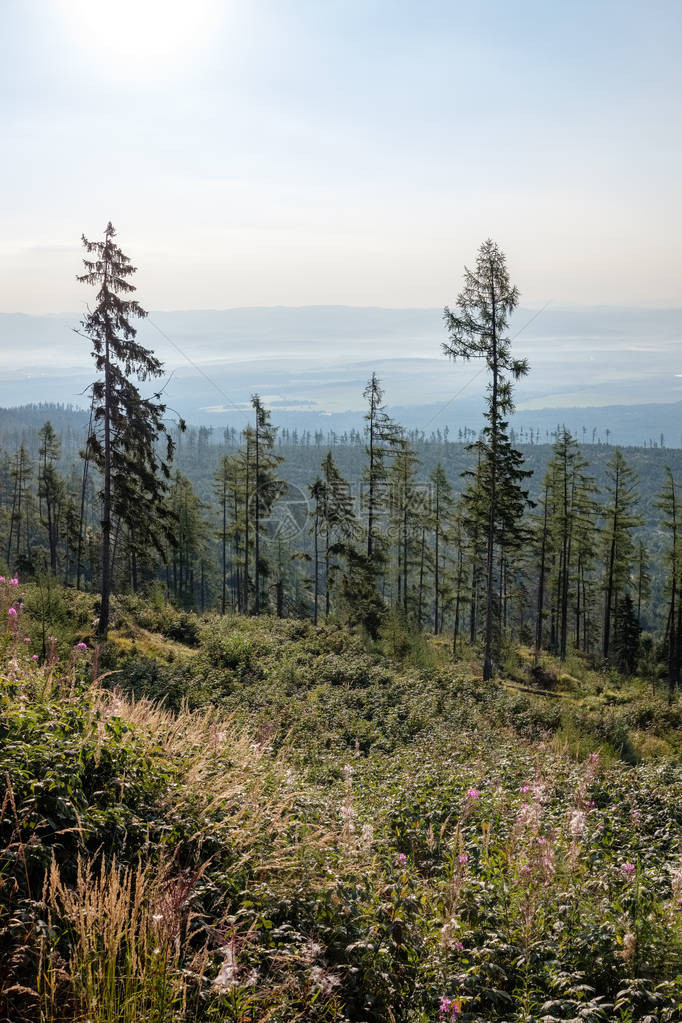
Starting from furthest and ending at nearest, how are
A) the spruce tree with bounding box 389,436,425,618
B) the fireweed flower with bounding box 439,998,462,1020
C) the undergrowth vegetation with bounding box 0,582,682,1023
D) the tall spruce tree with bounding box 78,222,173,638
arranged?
the spruce tree with bounding box 389,436,425,618 → the tall spruce tree with bounding box 78,222,173,638 → the fireweed flower with bounding box 439,998,462,1020 → the undergrowth vegetation with bounding box 0,582,682,1023

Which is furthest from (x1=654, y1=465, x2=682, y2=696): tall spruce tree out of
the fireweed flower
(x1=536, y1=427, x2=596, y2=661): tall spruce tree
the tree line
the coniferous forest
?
the fireweed flower

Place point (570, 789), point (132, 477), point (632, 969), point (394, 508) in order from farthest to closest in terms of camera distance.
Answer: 1. point (394, 508)
2. point (132, 477)
3. point (570, 789)
4. point (632, 969)

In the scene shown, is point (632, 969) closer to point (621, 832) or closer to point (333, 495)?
point (621, 832)

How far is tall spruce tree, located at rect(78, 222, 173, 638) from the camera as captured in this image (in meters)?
18.6

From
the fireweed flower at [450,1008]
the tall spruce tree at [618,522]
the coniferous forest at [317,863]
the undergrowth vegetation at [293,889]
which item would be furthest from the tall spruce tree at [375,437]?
the fireweed flower at [450,1008]

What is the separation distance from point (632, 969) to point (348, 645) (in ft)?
58.5

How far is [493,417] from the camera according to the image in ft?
72.7

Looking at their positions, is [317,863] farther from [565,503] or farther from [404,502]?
[404,502]

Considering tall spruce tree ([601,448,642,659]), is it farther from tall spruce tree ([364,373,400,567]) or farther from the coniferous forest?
the coniferous forest

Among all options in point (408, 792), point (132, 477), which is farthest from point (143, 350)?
point (408, 792)

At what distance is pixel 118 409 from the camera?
19.6 metres

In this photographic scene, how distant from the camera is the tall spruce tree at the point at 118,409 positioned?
61.1ft

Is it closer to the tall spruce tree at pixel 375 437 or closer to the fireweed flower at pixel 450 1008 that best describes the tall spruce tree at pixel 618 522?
the tall spruce tree at pixel 375 437

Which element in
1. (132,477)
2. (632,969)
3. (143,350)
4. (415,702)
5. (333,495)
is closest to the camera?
(632,969)
